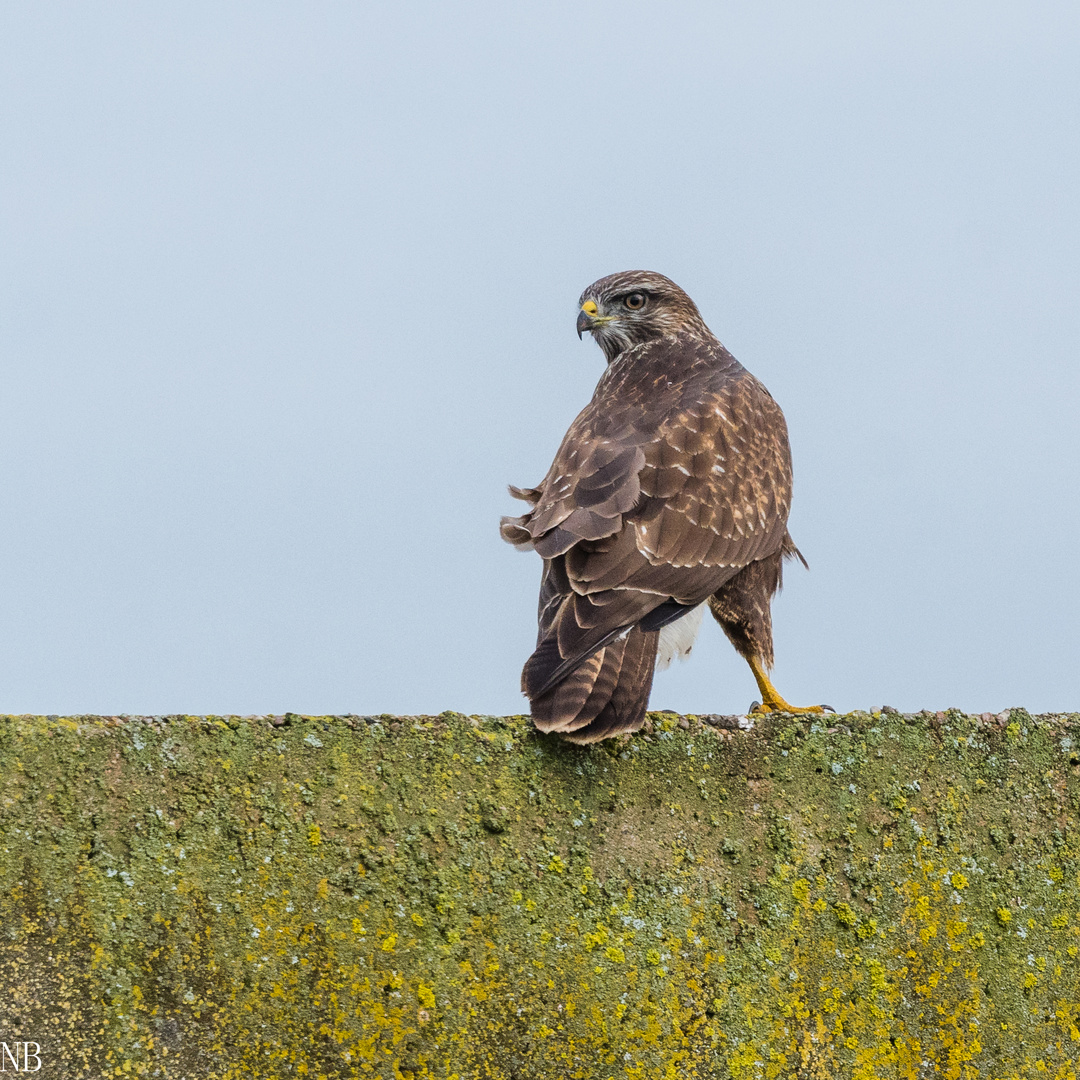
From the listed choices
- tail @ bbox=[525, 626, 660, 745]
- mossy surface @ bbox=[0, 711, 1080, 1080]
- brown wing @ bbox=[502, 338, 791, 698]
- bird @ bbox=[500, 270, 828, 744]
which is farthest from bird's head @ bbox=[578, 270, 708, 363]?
mossy surface @ bbox=[0, 711, 1080, 1080]

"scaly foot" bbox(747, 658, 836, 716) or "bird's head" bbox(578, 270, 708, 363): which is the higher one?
A: "bird's head" bbox(578, 270, 708, 363)

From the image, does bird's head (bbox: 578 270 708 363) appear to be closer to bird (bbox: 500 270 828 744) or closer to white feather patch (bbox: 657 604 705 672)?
bird (bbox: 500 270 828 744)

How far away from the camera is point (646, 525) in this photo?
394cm

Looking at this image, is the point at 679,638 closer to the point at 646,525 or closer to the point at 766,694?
the point at 766,694

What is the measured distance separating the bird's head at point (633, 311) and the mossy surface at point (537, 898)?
3.48 m

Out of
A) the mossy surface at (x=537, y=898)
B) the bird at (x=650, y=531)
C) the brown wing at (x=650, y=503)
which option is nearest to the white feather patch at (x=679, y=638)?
the bird at (x=650, y=531)

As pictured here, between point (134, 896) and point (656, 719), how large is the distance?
1164mm

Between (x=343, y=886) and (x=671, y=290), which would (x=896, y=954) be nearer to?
(x=343, y=886)

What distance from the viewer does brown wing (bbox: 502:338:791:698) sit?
11.3 feet

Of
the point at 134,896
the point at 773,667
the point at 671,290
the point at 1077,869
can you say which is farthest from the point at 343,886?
the point at 671,290

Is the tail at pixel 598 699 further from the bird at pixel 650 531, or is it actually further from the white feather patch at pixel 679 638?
the white feather patch at pixel 679 638

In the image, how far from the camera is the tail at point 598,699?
2.75 m

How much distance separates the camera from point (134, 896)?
2414 millimetres

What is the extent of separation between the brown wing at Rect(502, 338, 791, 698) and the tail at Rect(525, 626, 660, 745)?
0.16 feet
